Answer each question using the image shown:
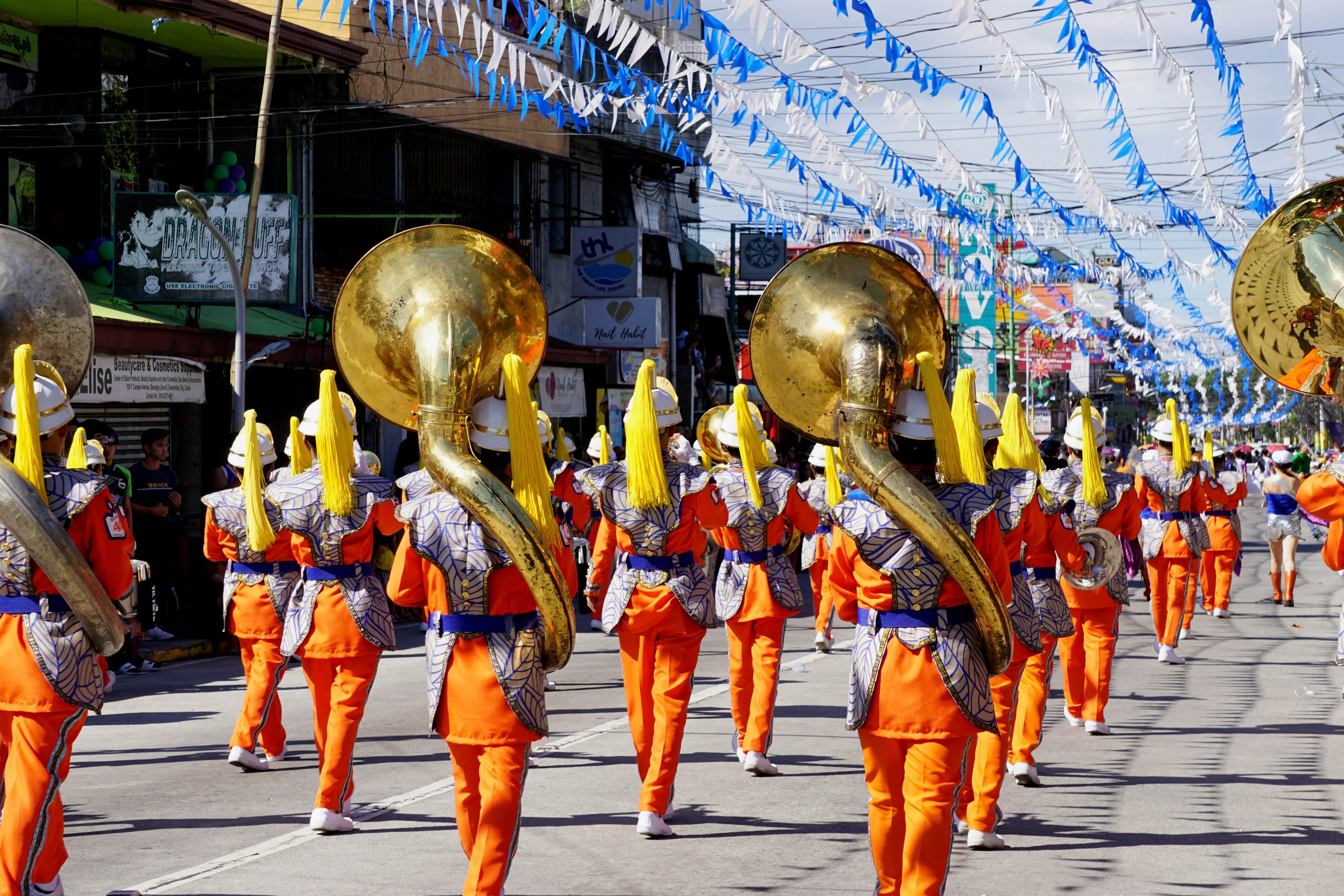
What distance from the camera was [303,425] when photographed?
7746mm

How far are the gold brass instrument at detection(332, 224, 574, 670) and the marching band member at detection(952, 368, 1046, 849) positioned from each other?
5.02 feet

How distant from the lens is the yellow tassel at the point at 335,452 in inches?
257

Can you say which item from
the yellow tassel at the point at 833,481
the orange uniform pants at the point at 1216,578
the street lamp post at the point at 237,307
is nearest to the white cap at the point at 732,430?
the yellow tassel at the point at 833,481

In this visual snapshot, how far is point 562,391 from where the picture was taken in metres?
24.6

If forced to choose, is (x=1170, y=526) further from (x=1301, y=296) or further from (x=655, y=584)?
(x=655, y=584)

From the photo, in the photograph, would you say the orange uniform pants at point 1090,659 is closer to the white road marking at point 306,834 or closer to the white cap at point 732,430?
the white cap at point 732,430

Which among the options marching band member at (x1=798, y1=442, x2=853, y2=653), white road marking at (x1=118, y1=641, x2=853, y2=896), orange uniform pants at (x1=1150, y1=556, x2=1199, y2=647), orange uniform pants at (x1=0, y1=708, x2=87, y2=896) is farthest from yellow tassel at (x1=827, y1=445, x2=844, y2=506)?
orange uniform pants at (x1=1150, y1=556, x2=1199, y2=647)

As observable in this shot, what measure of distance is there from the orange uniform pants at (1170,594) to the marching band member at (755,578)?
5.47m

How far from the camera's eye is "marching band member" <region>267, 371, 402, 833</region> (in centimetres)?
646

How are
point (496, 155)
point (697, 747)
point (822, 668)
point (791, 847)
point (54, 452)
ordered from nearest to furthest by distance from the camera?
1. point (54, 452)
2. point (791, 847)
3. point (697, 747)
4. point (822, 668)
5. point (496, 155)

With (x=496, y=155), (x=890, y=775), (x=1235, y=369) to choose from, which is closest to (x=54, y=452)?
(x=890, y=775)

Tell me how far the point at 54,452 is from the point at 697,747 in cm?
443

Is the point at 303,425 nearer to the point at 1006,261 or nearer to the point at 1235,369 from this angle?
the point at 1006,261

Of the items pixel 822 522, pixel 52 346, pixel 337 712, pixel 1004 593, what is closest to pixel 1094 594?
pixel 822 522
